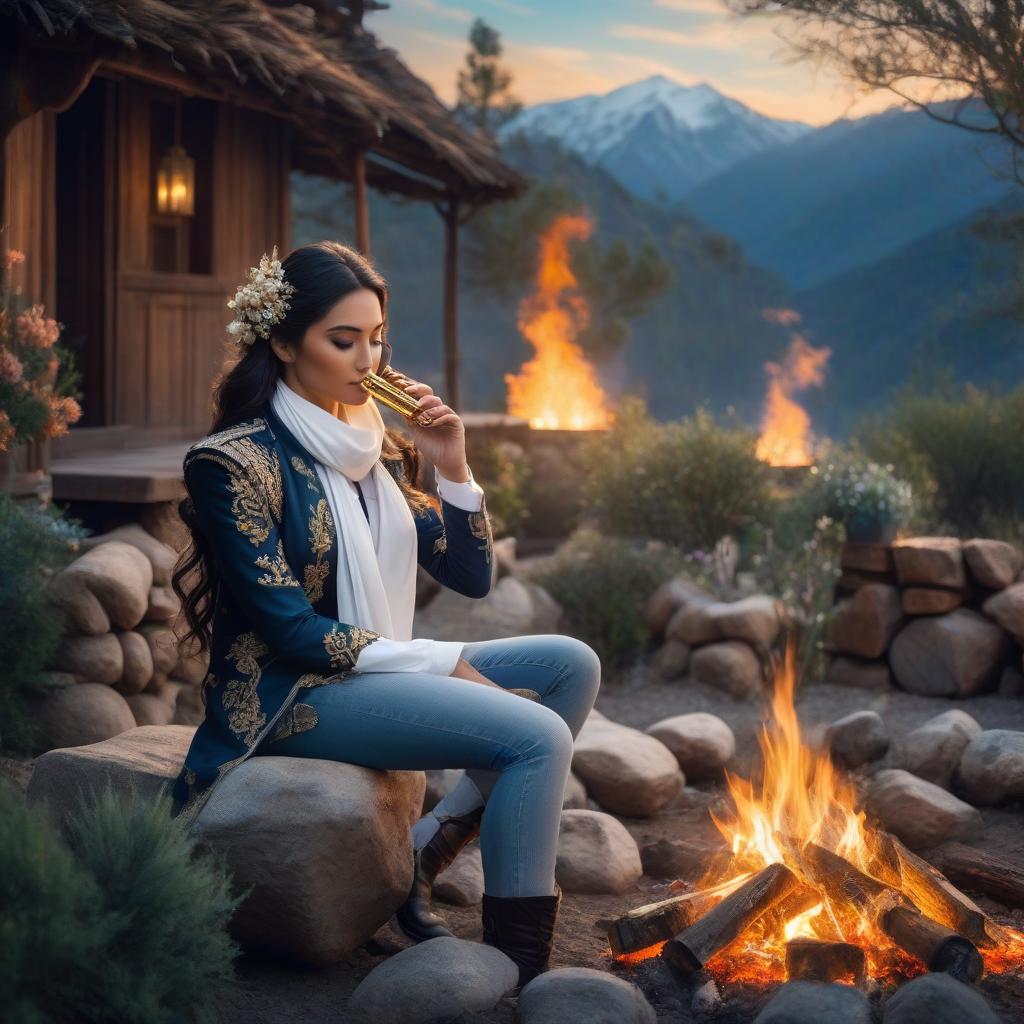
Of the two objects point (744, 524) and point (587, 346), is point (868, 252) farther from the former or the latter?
point (744, 524)

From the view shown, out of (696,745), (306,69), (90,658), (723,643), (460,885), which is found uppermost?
(306,69)

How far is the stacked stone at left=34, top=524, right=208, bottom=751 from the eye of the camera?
507 cm

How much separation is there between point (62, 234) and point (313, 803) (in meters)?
7.01

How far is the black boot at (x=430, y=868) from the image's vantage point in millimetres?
3635

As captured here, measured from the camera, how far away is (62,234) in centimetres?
917

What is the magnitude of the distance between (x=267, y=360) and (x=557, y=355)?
1714cm

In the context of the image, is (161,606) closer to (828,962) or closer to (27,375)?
(27,375)

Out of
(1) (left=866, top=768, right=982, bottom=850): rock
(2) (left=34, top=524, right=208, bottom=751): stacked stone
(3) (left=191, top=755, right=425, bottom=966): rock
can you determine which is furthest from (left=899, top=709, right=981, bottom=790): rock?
(2) (left=34, top=524, right=208, bottom=751): stacked stone

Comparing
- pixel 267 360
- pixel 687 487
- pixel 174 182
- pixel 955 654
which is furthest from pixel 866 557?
pixel 174 182

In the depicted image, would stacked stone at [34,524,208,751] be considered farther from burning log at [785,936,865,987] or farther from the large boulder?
the large boulder

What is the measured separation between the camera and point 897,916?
3.50 metres

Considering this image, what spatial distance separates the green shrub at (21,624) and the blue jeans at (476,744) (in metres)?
1.87

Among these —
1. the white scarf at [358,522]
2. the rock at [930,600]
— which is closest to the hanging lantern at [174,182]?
the rock at [930,600]

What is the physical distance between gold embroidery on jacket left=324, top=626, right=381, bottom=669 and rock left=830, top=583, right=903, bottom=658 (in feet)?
15.5
